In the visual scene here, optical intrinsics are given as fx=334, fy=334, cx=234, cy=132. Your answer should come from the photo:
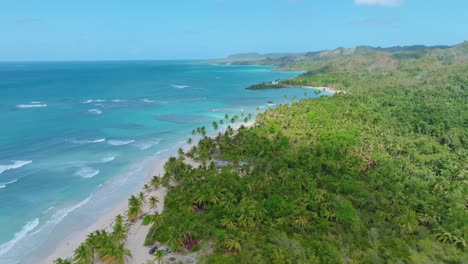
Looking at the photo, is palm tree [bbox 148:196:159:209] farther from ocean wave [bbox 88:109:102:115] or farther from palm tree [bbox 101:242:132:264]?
ocean wave [bbox 88:109:102:115]

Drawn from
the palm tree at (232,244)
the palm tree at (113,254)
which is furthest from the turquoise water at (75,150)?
the palm tree at (232,244)

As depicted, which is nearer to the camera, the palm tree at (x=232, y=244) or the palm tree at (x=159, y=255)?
the palm tree at (x=159, y=255)

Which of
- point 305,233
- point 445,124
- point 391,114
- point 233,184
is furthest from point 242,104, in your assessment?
point 305,233

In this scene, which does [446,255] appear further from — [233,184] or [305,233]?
[233,184]

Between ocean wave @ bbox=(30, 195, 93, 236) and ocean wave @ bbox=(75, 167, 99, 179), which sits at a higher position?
ocean wave @ bbox=(75, 167, 99, 179)

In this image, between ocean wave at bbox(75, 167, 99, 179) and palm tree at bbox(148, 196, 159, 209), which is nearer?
palm tree at bbox(148, 196, 159, 209)

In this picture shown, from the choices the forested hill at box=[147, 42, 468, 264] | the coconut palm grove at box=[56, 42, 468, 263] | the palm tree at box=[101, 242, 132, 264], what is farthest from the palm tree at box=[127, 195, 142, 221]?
the palm tree at box=[101, 242, 132, 264]

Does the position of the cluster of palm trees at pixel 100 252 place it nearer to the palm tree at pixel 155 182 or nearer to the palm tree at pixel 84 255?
the palm tree at pixel 84 255
